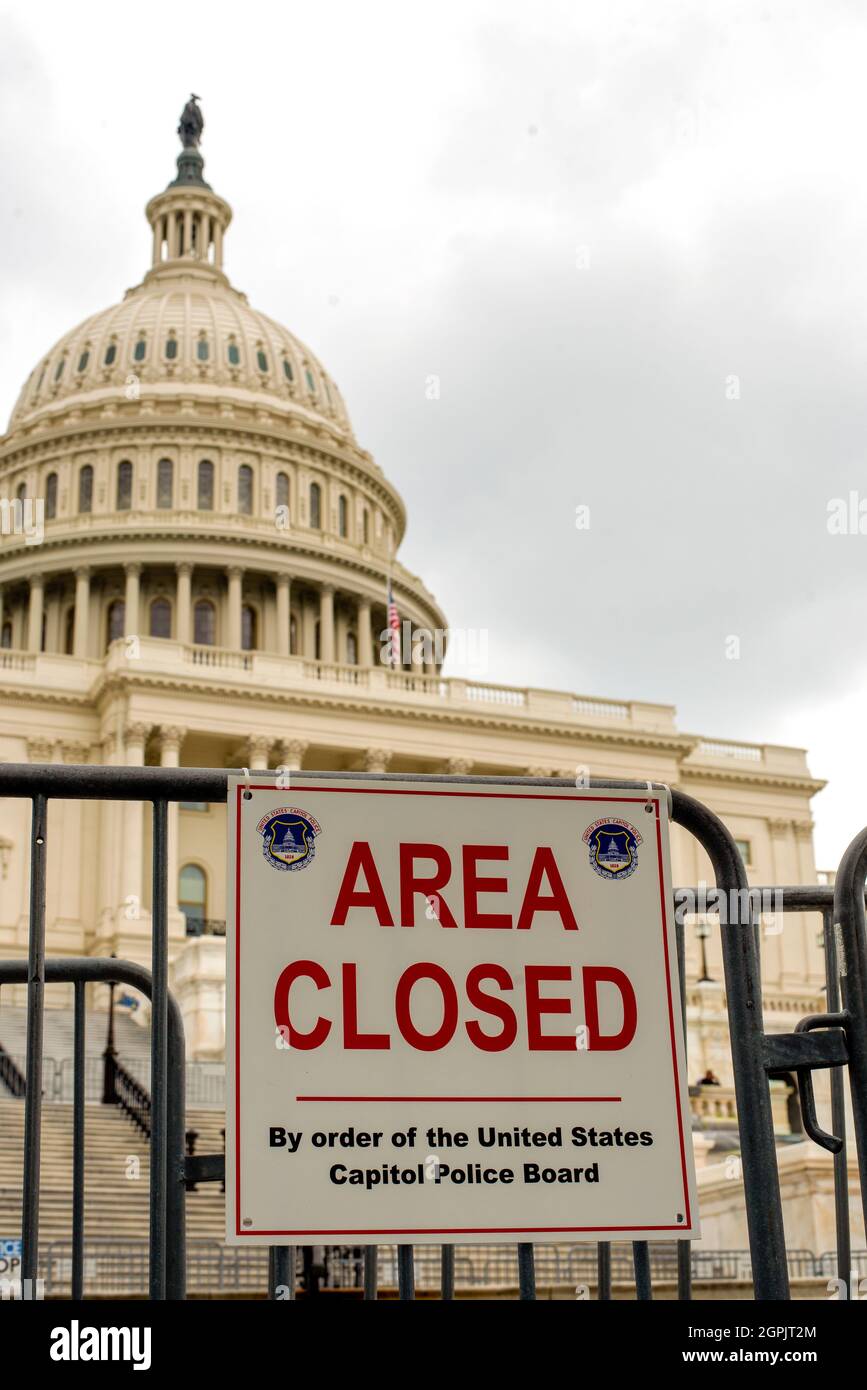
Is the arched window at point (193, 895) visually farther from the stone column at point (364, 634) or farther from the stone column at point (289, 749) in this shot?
the stone column at point (364, 634)

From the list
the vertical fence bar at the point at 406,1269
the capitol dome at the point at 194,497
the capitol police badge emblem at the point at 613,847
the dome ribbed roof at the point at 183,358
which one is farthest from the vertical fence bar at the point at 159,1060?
the dome ribbed roof at the point at 183,358

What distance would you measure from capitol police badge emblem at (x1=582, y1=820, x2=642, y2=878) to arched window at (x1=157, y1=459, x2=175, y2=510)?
78.2m

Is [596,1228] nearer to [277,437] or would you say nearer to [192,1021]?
[192,1021]

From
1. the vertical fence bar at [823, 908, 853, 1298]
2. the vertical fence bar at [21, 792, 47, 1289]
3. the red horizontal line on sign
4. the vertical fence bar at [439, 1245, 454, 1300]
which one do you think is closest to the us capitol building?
the vertical fence bar at [823, 908, 853, 1298]

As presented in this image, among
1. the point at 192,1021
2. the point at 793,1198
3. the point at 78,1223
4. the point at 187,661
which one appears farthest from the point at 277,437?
the point at 78,1223

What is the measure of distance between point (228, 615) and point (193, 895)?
69.6ft

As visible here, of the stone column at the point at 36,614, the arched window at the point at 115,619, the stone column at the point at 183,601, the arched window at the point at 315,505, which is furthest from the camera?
the arched window at the point at 315,505

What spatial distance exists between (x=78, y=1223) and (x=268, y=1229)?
1011 millimetres

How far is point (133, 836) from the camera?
5594cm

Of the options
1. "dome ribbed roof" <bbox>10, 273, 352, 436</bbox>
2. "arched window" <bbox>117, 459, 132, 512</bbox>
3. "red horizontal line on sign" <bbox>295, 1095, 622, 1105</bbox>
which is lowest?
"red horizontal line on sign" <bbox>295, 1095, 622, 1105</bbox>

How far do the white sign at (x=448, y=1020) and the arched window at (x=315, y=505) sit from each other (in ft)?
265

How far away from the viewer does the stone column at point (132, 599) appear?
2938 inches

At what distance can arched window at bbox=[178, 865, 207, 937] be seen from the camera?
57125 millimetres

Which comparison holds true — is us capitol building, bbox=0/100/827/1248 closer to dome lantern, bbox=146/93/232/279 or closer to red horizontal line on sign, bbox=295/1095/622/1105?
dome lantern, bbox=146/93/232/279
